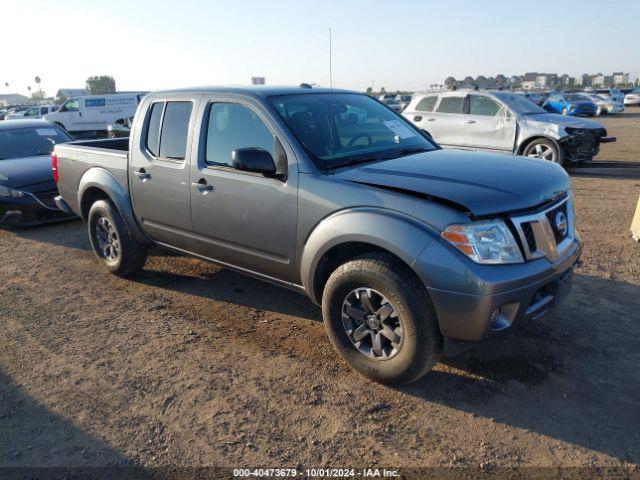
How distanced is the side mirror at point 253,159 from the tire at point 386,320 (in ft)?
2.82

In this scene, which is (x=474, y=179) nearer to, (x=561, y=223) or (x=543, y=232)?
(x=543, y=232)

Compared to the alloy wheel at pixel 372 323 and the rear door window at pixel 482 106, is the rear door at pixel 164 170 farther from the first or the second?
the rear door window at pixel 482 106

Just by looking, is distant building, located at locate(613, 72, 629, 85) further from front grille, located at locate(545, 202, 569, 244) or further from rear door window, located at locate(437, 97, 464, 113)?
front grille, located at locate(545, 202, 569, 244)

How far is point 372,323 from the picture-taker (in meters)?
3.18

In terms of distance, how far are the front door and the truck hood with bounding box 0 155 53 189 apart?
444 cm

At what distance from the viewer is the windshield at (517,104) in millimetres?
10430

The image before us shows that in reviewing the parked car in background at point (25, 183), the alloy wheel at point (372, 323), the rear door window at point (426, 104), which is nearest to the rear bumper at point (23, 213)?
the parked car in background at point (25, 183)

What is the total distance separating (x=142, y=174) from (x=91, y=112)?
20.9 m

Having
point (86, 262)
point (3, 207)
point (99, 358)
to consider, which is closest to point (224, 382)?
point (99, 358)

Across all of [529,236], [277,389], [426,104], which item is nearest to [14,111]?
[426,104]

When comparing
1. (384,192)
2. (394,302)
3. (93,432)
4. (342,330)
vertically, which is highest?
(384,192)

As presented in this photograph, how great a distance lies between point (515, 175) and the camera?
3.25m

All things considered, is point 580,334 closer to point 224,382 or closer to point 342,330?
point 342,330

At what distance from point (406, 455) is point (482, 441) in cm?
43
